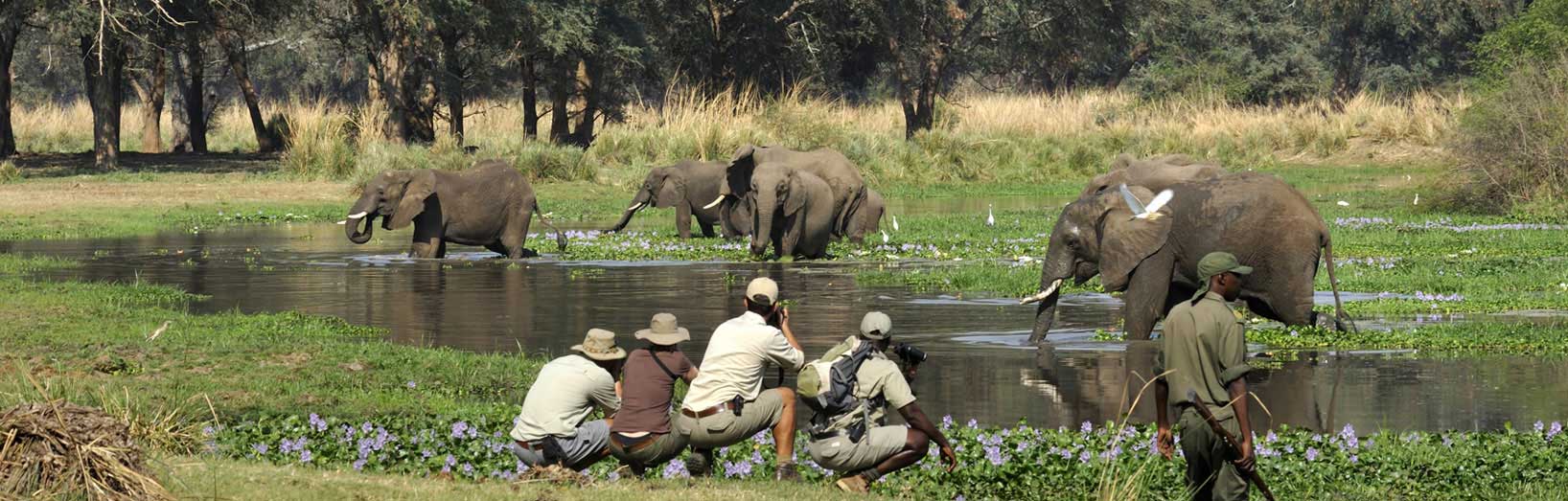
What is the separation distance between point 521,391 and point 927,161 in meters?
33.2

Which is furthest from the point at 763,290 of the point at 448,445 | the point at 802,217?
the point at 802,217

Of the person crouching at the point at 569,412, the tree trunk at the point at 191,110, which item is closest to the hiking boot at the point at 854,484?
the person crouching at the point at 569,412

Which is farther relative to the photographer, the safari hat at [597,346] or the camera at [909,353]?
the safari hat at [597,346]

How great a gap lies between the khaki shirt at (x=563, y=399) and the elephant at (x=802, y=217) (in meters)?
14.2

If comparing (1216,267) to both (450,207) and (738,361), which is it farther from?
(450,207)

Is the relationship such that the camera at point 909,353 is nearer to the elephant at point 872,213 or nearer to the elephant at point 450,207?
the elephant at point 450,207

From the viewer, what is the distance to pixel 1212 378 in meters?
9.14

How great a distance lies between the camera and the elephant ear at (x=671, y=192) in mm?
30194

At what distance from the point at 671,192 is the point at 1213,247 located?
610 inches

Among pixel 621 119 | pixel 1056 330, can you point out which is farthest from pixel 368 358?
pixel 621 119

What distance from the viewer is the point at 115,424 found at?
8.60m

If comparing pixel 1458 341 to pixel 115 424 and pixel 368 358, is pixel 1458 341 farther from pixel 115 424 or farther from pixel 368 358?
pixel 115 424

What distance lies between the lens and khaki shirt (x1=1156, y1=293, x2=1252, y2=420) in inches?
359

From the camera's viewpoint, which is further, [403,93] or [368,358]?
[403,93]
